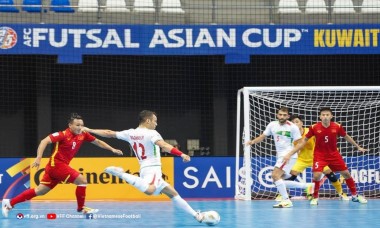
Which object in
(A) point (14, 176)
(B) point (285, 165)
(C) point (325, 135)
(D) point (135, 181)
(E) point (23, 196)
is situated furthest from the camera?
(A) point (14, 176)

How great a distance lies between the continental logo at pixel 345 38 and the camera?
2127 centimetres

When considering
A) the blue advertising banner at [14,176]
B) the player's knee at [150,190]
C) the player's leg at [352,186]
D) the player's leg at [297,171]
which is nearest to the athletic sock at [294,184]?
the player's leg at [297,171]

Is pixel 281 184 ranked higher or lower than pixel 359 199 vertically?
higher

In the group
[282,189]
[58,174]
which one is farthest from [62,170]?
[282,189]

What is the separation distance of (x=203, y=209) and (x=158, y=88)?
8.20 m

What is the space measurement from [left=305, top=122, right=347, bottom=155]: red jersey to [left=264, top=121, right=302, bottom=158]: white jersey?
19.7 inches

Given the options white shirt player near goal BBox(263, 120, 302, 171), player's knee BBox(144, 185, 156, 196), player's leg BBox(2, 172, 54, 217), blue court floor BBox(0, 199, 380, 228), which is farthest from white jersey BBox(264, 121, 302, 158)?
player's knee BBox(144, 185, 156, 196)

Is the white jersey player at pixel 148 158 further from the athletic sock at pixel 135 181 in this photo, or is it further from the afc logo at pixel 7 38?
the afc logo at pixel 7 38

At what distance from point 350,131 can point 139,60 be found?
20.4 feet

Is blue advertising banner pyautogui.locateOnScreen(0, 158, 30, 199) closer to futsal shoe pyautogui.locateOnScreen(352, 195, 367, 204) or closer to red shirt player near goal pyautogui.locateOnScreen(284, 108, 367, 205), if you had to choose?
red shirt player near goal pyautogui.locateOnScreen(284, 108, 367, 205)

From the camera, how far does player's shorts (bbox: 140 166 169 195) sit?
12188 mm

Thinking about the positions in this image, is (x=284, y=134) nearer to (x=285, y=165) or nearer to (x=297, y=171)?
(x=285, y=165)

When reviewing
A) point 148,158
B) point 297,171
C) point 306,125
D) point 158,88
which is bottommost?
point 297,171

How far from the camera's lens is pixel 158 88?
2334 cm
